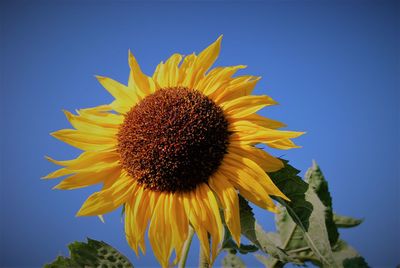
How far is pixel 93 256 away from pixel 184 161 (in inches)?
21.9

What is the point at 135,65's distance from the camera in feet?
7.47

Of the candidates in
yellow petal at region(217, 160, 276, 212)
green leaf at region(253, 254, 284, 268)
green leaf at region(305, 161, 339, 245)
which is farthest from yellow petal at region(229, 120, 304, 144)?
green leaf at region(253, 254, 284, 268)

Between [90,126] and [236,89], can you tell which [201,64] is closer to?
[236,89]

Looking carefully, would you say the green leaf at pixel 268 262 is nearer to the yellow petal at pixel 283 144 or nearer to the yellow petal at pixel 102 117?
the yellow petal at pixel 283 144

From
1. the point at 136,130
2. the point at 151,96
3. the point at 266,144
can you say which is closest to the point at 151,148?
the point at 136,130

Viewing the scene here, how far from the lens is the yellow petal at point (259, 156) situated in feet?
6.20

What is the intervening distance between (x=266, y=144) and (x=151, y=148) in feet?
1.53

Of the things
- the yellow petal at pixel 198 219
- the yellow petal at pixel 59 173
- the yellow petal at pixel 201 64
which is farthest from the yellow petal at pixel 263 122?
the yellow petal at pixel 59 173

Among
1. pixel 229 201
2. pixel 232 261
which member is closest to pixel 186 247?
pixel 229 201

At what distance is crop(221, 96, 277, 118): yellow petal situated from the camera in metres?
2.04

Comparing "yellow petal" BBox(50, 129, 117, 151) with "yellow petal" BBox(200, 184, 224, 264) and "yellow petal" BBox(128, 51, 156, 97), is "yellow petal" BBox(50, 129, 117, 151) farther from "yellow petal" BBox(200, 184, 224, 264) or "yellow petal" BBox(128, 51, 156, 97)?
"yellow petal" BBox(200, 184, 224, 264)

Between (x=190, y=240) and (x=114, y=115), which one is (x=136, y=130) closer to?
(x=114, y=115)

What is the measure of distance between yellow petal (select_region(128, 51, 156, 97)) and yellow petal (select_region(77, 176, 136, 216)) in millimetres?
468

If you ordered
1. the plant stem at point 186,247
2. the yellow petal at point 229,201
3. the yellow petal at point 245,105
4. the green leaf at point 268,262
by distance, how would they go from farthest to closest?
1. the green leaf at point 268,262
2. the yellow petal at point 245,105
3. the plant stem at point 186,247
4. the yellow petal at point 229,201
